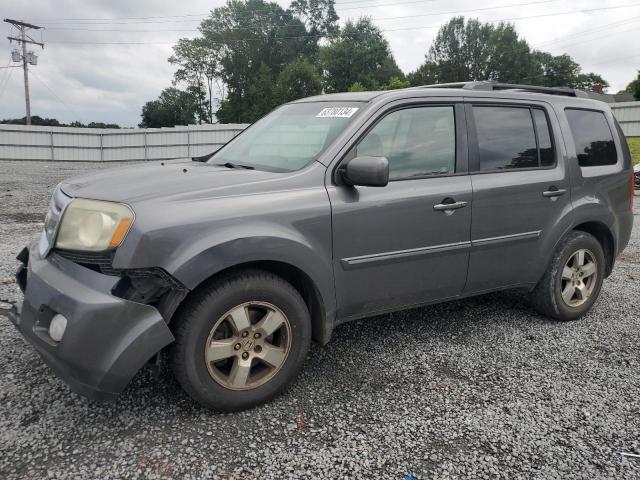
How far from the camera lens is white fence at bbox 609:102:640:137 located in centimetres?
2800

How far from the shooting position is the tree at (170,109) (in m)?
65.8

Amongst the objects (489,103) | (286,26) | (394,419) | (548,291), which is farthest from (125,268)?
(286,26)

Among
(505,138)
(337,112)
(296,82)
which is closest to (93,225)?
(337,112)

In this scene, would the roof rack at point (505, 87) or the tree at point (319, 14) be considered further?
the tree at point (319, 14)

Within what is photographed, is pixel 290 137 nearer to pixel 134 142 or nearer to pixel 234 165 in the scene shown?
pixel 234 165

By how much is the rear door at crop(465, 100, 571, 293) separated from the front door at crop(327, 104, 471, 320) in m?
0.13

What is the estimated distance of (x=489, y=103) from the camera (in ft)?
11.8

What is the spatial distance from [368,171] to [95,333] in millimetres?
1575

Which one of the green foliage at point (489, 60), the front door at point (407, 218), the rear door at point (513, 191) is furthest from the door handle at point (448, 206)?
the green foliage at point (489, 60)

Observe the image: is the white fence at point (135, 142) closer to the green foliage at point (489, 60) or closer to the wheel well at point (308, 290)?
the wheel well at point (308, 290)

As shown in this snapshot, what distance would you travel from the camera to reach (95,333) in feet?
7.35

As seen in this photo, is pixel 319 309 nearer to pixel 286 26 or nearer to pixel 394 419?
pixel 394 419

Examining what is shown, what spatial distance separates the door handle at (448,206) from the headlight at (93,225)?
6.04ft

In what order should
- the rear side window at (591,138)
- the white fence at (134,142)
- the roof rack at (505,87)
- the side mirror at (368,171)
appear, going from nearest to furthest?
the side mirror at (368,171) → the roof rack at (505,87) → the rear side window at (591,138) → the white fence at (134,142)
